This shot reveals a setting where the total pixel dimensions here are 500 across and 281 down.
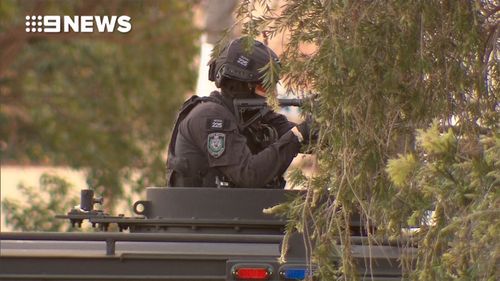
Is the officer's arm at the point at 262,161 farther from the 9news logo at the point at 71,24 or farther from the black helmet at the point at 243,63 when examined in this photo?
the 9news logo at the point at 71,24

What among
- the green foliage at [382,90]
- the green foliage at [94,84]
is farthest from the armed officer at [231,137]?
the green foliage at [94,84]

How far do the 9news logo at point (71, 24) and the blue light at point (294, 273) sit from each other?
1248 centimetres

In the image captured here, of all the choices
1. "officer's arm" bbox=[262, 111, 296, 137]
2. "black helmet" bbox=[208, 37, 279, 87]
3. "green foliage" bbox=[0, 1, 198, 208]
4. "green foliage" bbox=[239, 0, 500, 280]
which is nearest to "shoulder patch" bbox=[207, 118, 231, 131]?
"black helmet" bbox=[208, 37, 279, 87]

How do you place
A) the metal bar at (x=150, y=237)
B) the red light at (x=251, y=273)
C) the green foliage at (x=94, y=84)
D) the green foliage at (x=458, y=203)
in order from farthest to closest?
the green foliage at (x=94, y=84) → the metal bar at (x=150, y=237) → the red light at (x=251, y=273) → the green foliage at (x=458, y=203)

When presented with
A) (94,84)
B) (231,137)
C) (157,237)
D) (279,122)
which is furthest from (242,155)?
(94,84)

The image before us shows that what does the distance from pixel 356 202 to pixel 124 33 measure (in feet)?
46.2

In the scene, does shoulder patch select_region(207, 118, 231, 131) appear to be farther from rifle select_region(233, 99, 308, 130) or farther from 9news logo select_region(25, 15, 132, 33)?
9news logo select_region(25, 15, 132, 33)

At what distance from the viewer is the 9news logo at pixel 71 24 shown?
17969 millimetres

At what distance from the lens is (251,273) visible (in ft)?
18.9

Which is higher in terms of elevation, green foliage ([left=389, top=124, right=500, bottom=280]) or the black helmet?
the black helmet

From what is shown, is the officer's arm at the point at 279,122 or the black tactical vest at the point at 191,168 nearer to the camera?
the black tactical vest at the point at 191,168

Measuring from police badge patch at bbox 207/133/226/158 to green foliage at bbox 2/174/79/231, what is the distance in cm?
699

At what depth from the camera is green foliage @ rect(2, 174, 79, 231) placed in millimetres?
A: 13484

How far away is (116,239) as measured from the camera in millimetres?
5828
